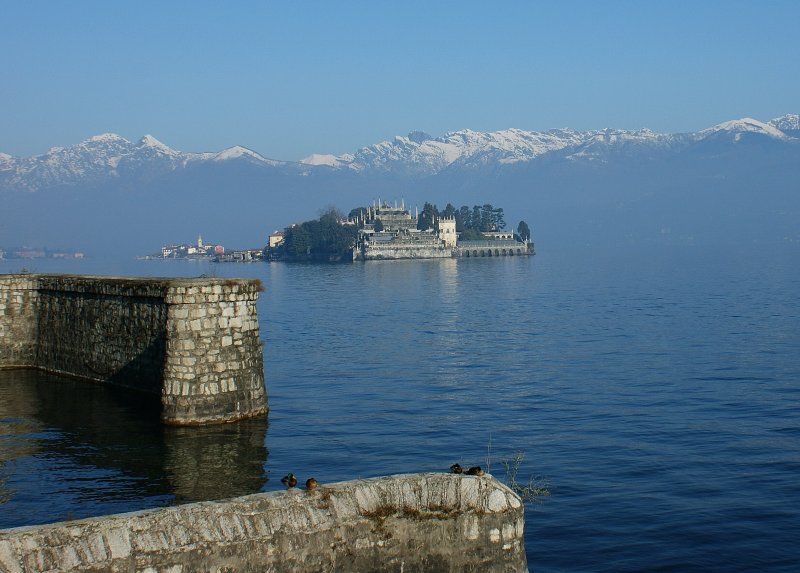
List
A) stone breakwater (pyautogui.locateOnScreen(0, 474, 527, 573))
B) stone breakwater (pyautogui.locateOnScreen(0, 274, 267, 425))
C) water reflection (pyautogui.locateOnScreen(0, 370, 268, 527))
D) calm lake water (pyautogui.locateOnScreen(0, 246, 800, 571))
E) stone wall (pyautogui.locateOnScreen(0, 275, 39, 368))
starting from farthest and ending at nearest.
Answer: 1. stone wall (pyautogui.locateOnScreen(0, 275, 39, 368))
2. stone breakwater (pyautogui.locateOnScreen(0, 274, 267, 425))
3. water reflection (pyautogui.locateOnScreen(0, 370, 268, 527))
4. calm lake water (pyautogui.locateOnScreen(0, 246, 800, 571))
5. stone breakwater (pyautogui.locateOnScreen(0, 474, 527, 573))

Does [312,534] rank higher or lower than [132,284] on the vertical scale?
lower

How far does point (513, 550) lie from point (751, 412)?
21115mm

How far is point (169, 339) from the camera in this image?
2261 centimetres

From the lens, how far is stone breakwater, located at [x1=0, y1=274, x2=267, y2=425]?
74.7 ft

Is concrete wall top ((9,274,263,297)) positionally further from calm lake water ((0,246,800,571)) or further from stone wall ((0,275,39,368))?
calm lake water ((0,246,800,571))

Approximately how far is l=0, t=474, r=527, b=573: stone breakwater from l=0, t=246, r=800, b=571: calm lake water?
4.25 metres

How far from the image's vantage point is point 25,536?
902 centimetres

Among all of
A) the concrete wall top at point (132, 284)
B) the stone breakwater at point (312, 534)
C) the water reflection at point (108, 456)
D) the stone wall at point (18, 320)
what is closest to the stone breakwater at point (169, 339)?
the concrete wall top at point (132, 284)

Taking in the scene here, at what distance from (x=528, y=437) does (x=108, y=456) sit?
10.9 metres

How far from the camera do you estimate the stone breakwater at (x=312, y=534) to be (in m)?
9.24

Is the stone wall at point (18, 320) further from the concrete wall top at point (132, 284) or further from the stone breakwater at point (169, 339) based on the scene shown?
the stone breakwater at point (169, 339)

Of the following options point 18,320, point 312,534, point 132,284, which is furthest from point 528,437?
point 18,320

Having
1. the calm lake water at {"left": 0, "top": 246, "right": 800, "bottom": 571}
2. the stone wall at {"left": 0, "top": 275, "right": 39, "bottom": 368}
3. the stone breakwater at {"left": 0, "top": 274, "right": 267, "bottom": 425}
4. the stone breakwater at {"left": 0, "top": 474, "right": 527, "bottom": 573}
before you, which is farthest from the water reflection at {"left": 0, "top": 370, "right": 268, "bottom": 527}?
the stone breakwater at {"left": 0, "top": 474, "right": 527, "bottom": 573}

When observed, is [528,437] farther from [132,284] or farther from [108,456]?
[132,284]
